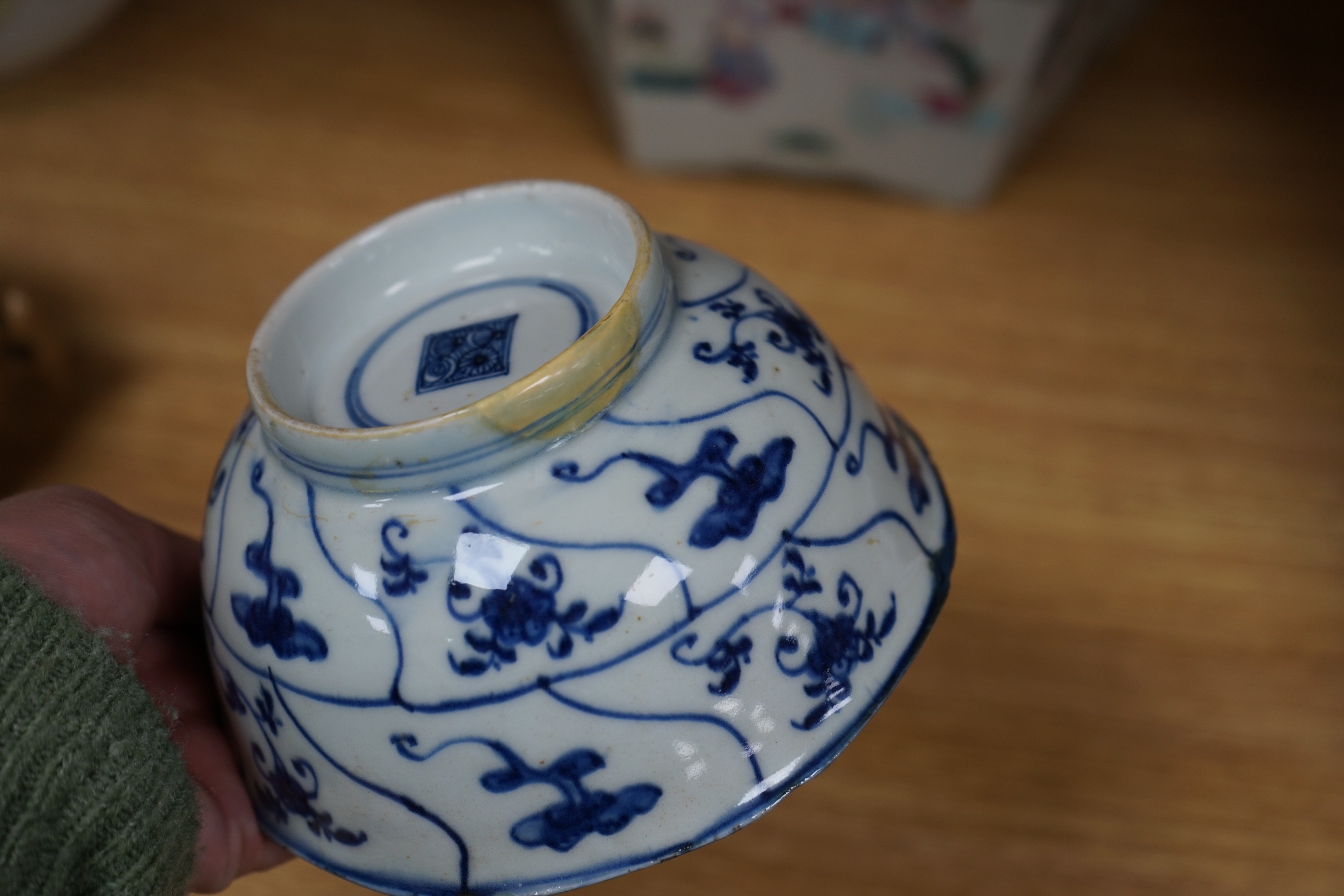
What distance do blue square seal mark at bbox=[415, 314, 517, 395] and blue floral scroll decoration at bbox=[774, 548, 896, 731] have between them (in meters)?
0.21

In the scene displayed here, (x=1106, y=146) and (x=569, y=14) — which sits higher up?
(x=569, y=14)

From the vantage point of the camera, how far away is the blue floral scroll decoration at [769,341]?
63 centimetres

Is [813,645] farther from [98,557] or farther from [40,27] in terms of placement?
[40,27]

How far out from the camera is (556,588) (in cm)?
56

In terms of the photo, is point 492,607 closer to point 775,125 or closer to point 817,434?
point 817,434

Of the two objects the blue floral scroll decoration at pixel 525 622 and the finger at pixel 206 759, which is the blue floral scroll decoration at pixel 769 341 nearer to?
the blue floral scroll decoration at pixel 525 622

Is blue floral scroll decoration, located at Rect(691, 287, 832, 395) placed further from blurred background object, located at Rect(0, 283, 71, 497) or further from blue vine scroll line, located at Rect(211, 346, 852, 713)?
blurred background object, located at Rect(0, 283, 71, 497)

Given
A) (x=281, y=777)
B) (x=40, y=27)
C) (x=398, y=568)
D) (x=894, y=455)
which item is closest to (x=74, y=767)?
(x=281, y=777)

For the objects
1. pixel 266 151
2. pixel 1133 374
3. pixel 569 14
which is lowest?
pixel 1133 374

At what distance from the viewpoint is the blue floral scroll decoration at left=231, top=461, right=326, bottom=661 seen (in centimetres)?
59

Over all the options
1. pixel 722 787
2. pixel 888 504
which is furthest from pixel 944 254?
pixel 722 787

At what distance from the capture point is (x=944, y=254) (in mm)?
1396

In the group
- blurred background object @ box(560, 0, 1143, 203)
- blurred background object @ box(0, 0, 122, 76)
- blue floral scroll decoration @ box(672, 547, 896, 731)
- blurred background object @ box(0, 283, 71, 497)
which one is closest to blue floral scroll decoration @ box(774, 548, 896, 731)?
blue floral scroll decoration @ box(672, 547, 896, 731)

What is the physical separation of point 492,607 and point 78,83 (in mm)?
1524
